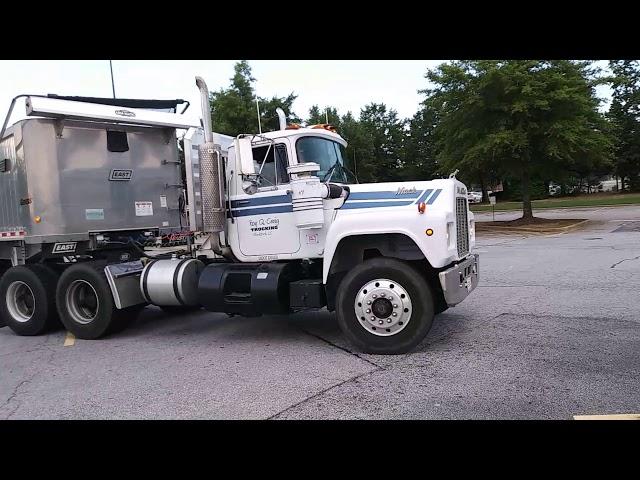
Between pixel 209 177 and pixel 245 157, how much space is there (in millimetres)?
774

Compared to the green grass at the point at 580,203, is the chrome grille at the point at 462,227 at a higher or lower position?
higher

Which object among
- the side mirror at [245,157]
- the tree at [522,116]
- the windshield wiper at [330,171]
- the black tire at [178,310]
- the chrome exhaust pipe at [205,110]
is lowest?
the black tire at [178,310]

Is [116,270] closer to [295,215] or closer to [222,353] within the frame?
[222,353]

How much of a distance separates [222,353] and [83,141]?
141 inches

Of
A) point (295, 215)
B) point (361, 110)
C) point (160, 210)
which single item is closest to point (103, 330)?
point (160, 210)

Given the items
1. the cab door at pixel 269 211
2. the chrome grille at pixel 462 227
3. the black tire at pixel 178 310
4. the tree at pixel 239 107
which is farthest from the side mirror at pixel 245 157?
the tree at pixel 239 107

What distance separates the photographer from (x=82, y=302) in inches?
305

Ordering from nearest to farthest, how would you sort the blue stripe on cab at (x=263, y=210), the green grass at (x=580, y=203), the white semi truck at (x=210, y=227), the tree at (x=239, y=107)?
the white semi truck at (x=210, y=227) → the blue stripe on cab at (x=263, y=210) → the tree at (x=239, y=107) → the green grass at (x=580, y=203)

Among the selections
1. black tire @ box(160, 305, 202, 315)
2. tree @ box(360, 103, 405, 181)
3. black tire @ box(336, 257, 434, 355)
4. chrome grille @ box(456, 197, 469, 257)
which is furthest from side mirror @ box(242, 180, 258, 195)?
tree @ box(360, 103, 405, 181)

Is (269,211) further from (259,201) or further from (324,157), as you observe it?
(324,157)

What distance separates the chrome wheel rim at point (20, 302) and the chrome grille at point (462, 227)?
242 inches

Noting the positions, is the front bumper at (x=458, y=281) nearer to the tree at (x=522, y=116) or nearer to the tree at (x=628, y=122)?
the tree at (x=522, y=116)

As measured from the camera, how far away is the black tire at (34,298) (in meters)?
7.79

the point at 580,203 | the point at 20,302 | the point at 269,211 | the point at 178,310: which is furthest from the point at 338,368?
the point at 580,203
